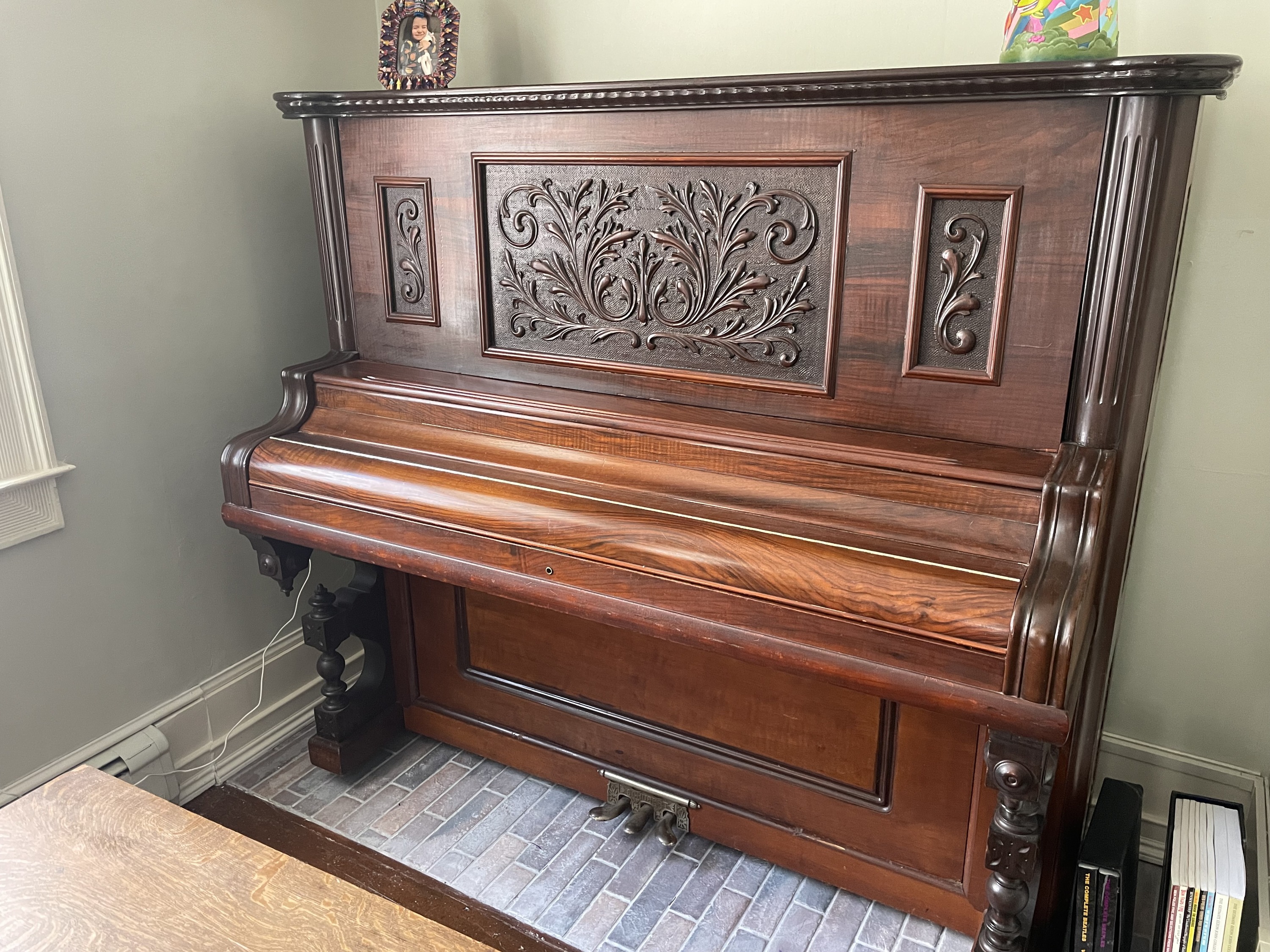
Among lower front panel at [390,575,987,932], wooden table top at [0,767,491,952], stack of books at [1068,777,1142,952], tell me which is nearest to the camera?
wooden table top at [0,767,491,952]

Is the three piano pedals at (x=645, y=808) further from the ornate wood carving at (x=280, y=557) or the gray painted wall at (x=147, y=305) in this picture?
the gray painted wall at (x=147, y=305)

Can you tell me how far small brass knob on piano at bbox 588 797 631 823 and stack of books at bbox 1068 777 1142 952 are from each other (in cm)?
89

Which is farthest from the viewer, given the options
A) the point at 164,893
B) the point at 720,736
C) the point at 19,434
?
the point at 720,736

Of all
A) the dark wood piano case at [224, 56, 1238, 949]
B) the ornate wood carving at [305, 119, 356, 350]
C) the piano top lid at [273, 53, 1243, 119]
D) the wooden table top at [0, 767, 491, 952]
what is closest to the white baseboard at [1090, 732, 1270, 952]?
the dark wood piano case at [224, 56, 1238, 949]

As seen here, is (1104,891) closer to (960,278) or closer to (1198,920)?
(1198,920)

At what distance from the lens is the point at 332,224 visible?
1.92 meters

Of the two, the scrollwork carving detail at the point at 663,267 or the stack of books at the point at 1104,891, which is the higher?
the scrollwork carving detail at the point at 663,267

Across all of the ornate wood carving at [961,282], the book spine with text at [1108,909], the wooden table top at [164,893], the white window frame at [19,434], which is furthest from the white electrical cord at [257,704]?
the book spine with text at [1108,909]

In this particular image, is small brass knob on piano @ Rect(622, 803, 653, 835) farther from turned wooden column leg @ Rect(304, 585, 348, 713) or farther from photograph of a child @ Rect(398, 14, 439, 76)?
photograph of a child @ Rect(398, 14, 439, 76)

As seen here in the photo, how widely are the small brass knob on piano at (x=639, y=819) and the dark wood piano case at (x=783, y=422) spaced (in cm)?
10

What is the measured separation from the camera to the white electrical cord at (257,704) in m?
2.14

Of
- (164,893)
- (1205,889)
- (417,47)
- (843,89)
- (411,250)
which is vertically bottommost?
(1205,889)

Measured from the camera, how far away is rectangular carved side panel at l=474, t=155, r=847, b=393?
4.75 feet

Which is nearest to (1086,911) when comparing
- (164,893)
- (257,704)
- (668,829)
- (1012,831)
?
(1012,831)
